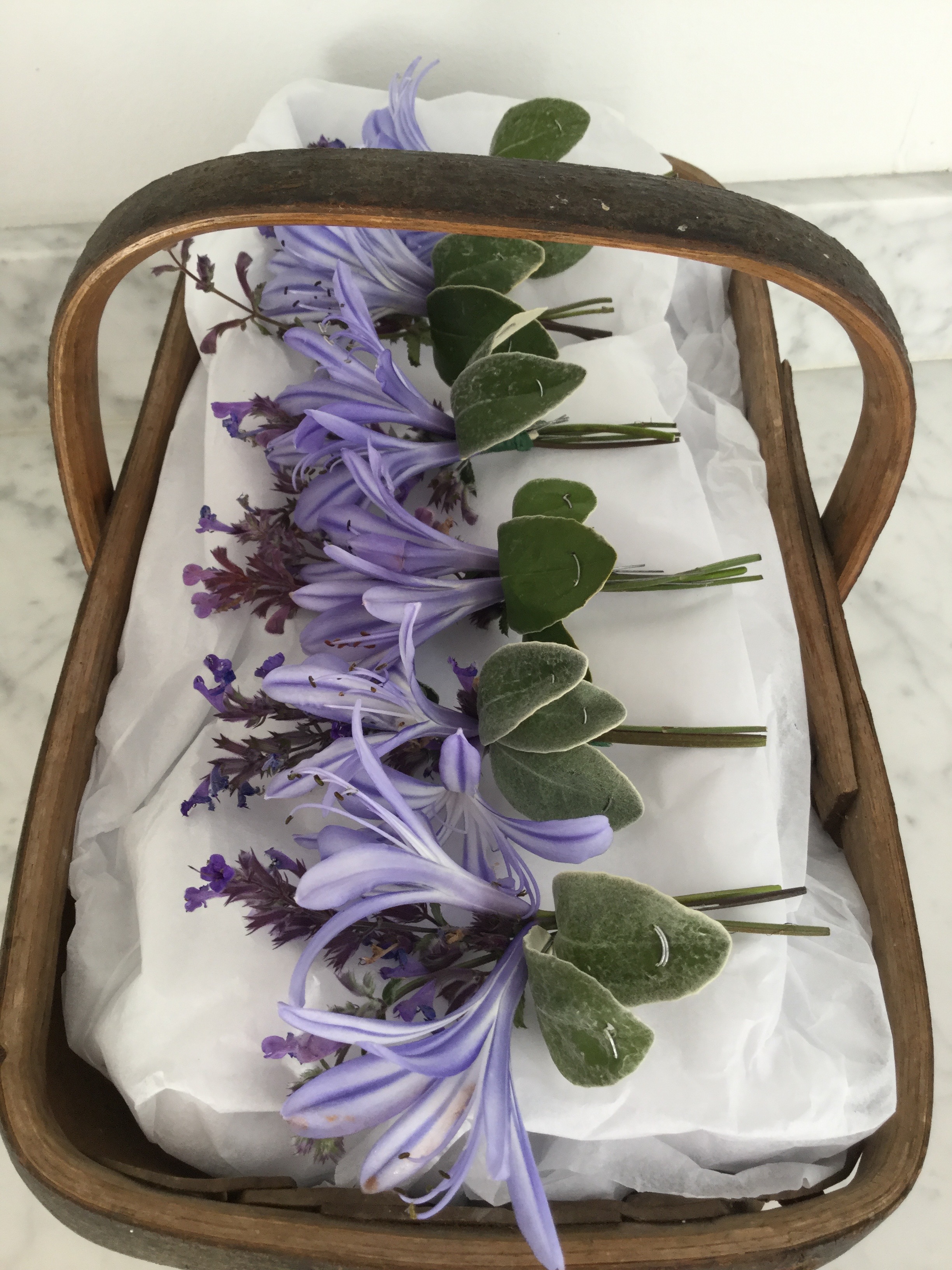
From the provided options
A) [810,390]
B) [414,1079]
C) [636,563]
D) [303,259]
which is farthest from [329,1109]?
[810,390]

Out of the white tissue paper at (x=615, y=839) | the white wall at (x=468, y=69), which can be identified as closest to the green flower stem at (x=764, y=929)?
the white tissue paper at (x=615, y=839)

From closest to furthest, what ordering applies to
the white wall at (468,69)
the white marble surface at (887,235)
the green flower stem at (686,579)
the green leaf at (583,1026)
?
the green leaf at (583,1026) → the green flower stem at (686,579) → the white wall at (468,69) → the white marble surface at (887,235)

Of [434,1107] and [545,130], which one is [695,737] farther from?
[545,130]

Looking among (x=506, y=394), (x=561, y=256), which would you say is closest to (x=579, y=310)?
(x=561, y=256)

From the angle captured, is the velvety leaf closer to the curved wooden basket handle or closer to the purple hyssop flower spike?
the curved wooden basket handle

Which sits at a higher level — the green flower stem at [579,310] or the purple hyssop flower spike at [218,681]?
the green flower stem at [579,310]

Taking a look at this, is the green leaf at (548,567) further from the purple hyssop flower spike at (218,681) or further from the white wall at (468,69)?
the white wall at (468,69)
